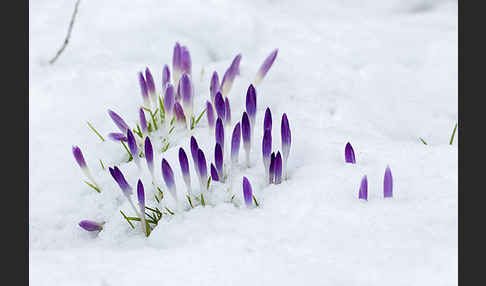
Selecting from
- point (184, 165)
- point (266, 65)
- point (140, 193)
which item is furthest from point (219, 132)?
point (266, 65)

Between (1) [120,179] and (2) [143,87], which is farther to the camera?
(2) [143,87]

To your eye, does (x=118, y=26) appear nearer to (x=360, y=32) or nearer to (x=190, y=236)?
(x=360, y=32)

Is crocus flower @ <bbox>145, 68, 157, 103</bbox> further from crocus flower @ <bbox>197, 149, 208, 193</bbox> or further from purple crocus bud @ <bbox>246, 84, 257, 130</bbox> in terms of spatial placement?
crocus flower @ <bbox>197, 149, 208, 193</bbox>

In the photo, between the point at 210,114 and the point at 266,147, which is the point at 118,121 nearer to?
the point at 210,114

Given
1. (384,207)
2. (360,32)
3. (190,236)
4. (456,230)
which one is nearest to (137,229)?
(190,236)

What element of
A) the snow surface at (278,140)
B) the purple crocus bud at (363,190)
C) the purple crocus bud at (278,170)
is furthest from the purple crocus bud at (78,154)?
the purple crocus bud at (363,190)

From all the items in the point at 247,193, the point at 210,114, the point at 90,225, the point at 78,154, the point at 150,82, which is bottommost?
the point at 90,225
